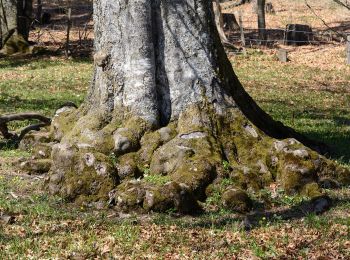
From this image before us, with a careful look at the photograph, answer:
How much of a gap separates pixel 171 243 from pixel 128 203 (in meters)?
1.22

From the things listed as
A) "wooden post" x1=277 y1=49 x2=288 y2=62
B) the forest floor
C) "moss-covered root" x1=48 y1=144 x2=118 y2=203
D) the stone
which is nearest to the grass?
"wooden post" x1=277 y1=49 x2=288 y2=62

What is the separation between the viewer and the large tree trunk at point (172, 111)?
9445 mm

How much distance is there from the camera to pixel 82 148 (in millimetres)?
9234

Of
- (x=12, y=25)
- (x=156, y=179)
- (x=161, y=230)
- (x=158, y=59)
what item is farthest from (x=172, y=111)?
(x=12, y=25)

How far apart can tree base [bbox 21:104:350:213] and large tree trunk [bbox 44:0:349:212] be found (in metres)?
0.01

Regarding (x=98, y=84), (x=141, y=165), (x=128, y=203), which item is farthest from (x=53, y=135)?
(x=128, y=203)

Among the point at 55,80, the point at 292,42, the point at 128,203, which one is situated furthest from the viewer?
the point at 292,42

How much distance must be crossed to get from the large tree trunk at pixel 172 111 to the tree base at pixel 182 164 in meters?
0.01

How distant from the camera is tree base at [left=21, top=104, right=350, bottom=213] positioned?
8.65 meters

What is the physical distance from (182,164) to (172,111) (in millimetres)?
1195

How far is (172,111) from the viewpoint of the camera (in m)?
10.2

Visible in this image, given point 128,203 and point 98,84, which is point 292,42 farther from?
point 128,203

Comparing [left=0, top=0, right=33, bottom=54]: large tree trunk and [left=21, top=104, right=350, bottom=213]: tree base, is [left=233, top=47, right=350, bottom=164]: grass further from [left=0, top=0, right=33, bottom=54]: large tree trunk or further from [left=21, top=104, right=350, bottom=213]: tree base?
[left=0, top=0, right=33, bottom=54]: large tree trunk

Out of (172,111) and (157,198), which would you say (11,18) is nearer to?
(172,111)
